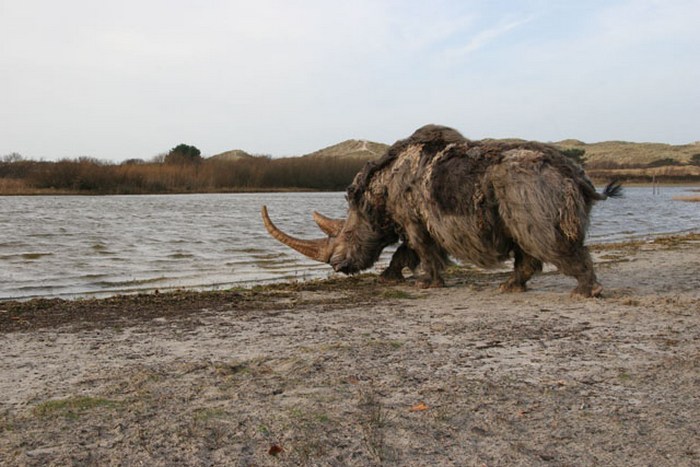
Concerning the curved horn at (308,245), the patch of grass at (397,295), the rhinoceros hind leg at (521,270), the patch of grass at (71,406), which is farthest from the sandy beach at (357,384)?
the curved horn at (308,245)

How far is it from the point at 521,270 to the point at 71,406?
21.2ft

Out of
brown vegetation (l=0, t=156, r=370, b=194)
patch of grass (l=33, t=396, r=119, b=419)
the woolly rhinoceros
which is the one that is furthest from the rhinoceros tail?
brown vegetation (l=0, t=156, r=370, b=194)

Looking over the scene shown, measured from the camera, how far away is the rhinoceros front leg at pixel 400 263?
10.7 meters

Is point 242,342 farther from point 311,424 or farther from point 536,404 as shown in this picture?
point 536,404

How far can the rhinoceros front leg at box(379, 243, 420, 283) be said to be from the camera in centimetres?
1070

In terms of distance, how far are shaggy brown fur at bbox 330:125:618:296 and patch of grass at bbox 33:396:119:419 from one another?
530 centimetres

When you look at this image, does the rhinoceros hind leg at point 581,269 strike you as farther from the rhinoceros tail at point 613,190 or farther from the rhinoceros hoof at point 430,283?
the rhinoceros hoof at point 430,283

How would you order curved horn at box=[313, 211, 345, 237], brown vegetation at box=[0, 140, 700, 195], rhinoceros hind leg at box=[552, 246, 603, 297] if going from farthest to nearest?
brown vegetation at box=[0, 140, 700, 195], curved horn at box=[313, 211, 345, 237], rhinoceros hind leg at box=[552, 246, 603, 297]

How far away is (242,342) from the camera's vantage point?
6.23 metres

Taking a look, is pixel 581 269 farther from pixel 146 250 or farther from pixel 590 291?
pixel 146 250

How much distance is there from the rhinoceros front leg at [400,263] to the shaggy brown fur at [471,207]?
Answer: 0.17m

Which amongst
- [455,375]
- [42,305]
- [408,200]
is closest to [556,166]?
[408,200]

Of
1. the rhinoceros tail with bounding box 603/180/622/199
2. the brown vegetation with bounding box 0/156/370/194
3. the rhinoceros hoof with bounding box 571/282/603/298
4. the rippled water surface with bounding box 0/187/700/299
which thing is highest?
the brown vegetation with bounding box 0/156/370/194

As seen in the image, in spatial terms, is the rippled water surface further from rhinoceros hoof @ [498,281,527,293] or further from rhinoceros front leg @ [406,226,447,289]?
rhinoceros hoof @ [498,281,527,293]
